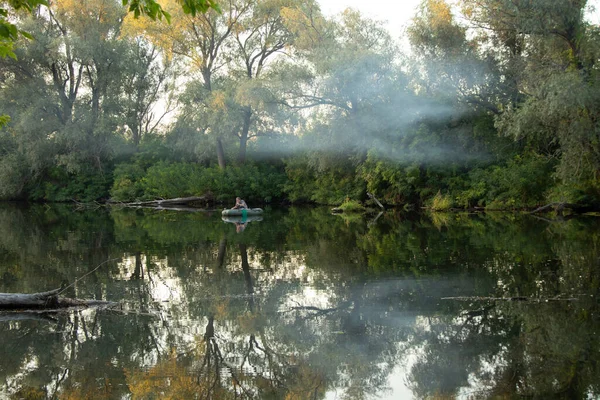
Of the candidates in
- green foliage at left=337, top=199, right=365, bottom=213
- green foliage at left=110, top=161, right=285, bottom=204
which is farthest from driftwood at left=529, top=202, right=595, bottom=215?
green foliage at left=110, top=161, right=285, bottom=204

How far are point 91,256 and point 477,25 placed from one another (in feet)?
66.5

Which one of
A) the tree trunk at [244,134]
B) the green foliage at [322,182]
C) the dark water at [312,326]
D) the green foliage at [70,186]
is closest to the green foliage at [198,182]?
the green foliage at [322,182]

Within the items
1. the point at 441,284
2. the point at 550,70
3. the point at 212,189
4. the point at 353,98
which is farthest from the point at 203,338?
the point at 212,189

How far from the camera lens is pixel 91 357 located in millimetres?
6059

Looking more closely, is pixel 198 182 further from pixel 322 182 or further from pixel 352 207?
pixel 352 207

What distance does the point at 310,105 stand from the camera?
34938 millimetres

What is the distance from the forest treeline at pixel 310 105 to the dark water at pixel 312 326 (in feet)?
36.8

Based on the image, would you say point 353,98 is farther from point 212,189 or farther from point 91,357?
point 91,357

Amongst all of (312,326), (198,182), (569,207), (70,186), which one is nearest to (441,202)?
(569,207)

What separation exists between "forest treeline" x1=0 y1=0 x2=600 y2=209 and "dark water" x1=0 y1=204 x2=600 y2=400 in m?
11.2

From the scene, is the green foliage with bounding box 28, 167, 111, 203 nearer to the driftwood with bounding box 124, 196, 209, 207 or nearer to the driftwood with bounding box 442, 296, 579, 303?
the driftwood with bounding box 124, 196, 209, 207

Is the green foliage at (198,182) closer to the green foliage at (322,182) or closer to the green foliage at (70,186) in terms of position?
the green foliage at (322,182)

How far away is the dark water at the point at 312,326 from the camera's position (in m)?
5.22

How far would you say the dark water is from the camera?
17.1ft
